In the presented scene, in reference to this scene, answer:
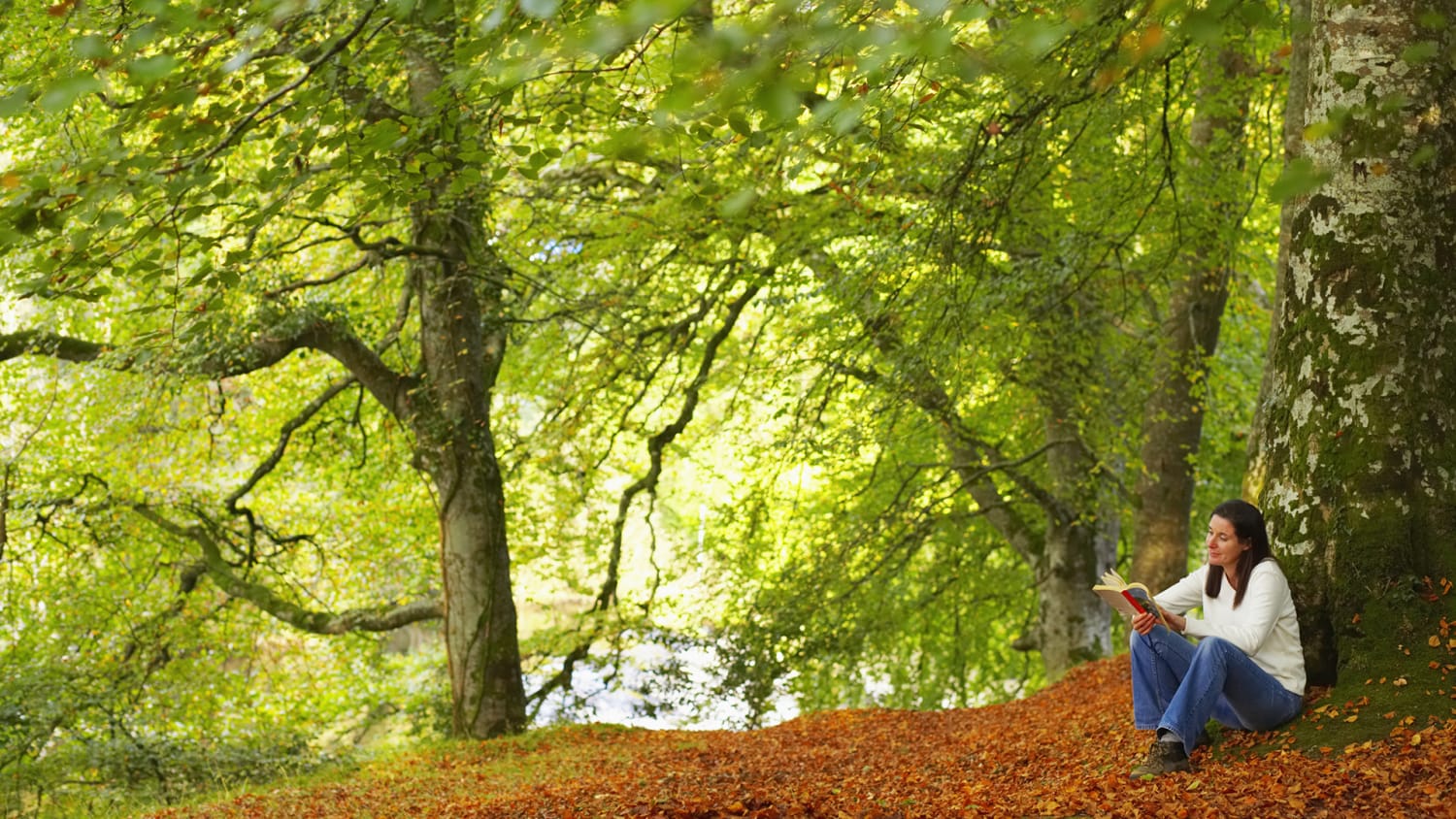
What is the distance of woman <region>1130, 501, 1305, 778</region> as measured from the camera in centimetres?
517

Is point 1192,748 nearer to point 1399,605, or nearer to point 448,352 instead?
point 1399,605

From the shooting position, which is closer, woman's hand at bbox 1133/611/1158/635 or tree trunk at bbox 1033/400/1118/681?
woman's hand at bbox 1133/611/1158/635

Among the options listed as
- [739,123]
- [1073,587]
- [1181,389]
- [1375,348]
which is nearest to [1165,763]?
[1375,348]

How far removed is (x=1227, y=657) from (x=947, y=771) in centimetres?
172

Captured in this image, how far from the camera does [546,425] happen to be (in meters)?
12.0

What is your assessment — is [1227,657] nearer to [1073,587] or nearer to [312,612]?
[1073,587]

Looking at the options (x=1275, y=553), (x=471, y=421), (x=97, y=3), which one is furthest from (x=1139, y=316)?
(x=97, y=3)

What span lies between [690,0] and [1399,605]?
13.3 ft

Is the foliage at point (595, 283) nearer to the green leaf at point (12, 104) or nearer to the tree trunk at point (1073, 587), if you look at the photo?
the green leaf at point (12, 104)

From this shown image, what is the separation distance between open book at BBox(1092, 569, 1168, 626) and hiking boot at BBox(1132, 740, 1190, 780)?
1.72ft

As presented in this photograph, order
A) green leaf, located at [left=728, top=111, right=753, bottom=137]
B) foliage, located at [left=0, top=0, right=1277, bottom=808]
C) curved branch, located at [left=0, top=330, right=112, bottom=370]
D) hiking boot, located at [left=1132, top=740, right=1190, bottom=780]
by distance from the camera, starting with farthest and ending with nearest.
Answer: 1. curved branch, located at [left=0, top=330, right=112, bottom=370]
2. hiking boot, located at [left=1132, top=740, right=1190, bottom=780]
3. green leaf, located at [left=728, top=111, right=753, bottom=137]
4. foliage, located at [left=0, top=0, right=1277, bottom=808]

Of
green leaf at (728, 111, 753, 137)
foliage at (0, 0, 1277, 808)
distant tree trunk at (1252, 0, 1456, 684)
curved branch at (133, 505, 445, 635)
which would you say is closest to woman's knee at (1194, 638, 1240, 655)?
distant tree trunk at (1252, 0, 1456, 684)

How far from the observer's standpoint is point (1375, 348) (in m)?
5.28

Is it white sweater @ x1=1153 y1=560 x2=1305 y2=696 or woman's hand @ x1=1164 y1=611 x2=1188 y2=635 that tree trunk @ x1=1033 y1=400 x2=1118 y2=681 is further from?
white sweater @ x1=1153 y1=560 x2=1305 y2=696
